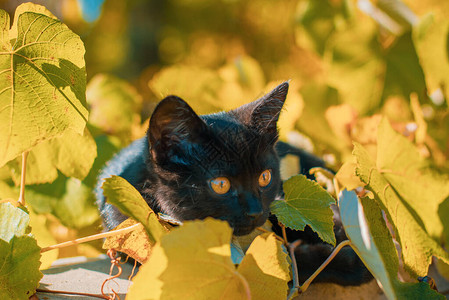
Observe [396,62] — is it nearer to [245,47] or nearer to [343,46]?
[343,46]

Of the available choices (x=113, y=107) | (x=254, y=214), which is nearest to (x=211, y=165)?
(x=254, y=214)

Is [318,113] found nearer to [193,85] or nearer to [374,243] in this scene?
[193,85]

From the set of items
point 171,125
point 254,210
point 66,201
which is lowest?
point 66,201

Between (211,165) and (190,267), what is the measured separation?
289 millimetres

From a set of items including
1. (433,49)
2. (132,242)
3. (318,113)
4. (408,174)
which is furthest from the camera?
(318,113)

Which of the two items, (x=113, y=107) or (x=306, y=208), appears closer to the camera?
(x=306, y=208)

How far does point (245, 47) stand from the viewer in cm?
369

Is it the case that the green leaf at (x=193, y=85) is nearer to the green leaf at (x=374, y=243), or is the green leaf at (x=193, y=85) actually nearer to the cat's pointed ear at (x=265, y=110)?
the cat's pointed ear at (x=265, y=110)

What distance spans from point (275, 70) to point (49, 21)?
8.92ft

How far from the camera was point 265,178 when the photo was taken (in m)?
0.78

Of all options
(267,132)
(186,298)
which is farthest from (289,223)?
(267,132)

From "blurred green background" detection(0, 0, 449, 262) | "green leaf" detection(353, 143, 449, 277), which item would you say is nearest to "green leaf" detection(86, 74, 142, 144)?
"blurred green background" detection(0, 0, 449, 262)

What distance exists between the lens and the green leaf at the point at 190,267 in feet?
1.37

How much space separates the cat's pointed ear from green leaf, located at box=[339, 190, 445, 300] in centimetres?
25
